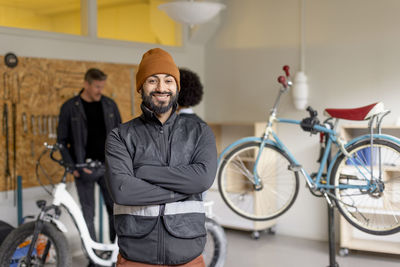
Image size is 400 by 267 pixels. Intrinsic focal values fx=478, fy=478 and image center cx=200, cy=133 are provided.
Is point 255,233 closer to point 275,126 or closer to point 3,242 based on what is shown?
point 275,126

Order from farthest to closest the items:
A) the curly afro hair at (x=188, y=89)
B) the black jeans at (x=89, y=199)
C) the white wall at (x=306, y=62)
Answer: the white wall at (x=306, y=62) < the black jeans at (x=89, y=199) < the curly afro hair at (x=188, y=89)

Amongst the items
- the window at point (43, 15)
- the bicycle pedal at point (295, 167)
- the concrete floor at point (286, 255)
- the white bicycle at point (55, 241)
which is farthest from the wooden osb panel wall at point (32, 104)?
the bicycle pedal at point (295, 167)

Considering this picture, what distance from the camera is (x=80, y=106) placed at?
3.86m

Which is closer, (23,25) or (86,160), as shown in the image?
(86,160)

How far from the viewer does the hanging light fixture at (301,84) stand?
480 centimetres

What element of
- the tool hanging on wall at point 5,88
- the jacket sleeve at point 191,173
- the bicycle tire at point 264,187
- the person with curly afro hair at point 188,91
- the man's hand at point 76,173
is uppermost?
the tool hanging on wall at point 5,88

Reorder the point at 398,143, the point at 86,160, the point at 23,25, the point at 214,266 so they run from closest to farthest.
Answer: the point at 398,143 → the point at 214,266 → the point at 86,160 → the point at 23,25

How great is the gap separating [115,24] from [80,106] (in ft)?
4.18

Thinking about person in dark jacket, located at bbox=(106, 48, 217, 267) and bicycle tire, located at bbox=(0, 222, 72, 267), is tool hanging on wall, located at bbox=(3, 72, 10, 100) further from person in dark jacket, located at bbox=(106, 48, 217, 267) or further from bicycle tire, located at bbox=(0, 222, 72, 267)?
person in dark jacket, located at bbox=(106, 48, 217, 267)

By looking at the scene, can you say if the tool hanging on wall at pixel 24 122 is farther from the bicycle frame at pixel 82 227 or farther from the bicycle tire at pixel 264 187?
the bicycle tire at pixel 264 187

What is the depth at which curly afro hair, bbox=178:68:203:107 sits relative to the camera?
9.33 ft

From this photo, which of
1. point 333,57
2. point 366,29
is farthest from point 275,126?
point 366,29

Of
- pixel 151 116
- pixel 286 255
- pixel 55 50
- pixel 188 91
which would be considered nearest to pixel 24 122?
pixel 55 50

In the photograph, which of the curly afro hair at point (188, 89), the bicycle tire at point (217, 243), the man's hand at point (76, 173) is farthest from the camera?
the man's hand at point (76, 173)
